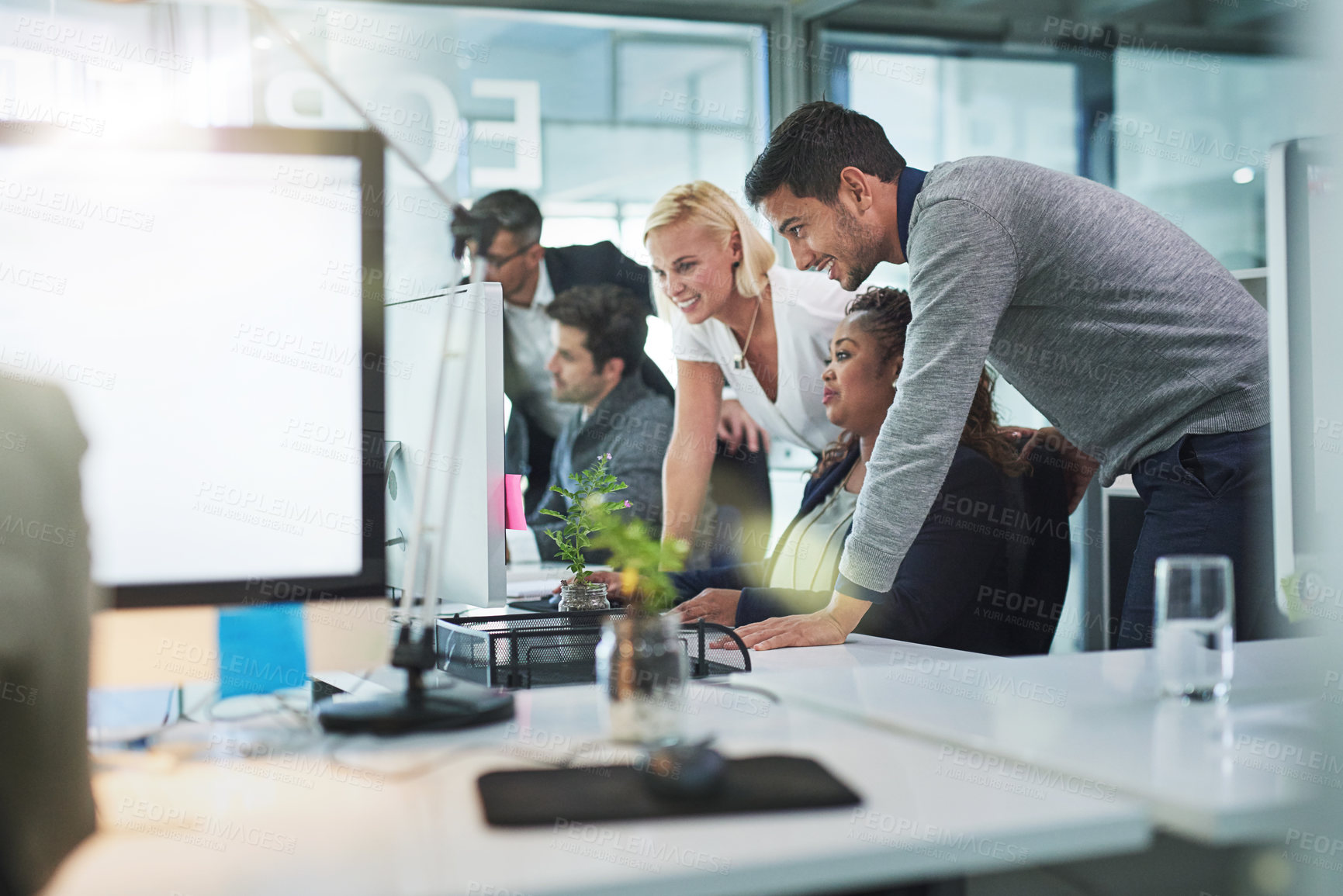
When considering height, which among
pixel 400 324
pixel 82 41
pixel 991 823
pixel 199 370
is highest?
pixel 82 41

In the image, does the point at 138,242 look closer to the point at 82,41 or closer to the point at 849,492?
the point at 849,492

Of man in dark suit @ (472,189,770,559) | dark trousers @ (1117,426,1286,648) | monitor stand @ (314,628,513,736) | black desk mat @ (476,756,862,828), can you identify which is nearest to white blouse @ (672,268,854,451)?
man in dark suit @ (472,189,770,559)

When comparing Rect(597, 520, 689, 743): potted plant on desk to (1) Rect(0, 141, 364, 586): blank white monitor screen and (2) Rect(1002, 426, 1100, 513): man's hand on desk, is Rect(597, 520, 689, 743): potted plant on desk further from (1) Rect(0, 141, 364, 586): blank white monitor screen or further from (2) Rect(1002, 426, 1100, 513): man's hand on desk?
(2) Rect(1002, 426, 1100, 513): man's hand on desk

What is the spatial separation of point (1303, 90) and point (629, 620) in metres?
0.62

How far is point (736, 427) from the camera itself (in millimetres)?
2988

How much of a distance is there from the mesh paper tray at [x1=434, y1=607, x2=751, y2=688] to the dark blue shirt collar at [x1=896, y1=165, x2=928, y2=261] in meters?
0.71

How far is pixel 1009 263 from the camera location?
161cm

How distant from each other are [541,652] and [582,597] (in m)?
0.31

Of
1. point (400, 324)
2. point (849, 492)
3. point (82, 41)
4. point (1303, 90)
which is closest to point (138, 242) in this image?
point (400, 324)

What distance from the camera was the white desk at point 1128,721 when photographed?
779mm

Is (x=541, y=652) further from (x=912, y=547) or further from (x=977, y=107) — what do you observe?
(x=977, y=107)

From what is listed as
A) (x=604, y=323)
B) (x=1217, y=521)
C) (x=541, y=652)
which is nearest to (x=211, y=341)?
(x=541, y=652)

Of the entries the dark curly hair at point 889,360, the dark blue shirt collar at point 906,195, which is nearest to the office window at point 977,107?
the dark curly hair at point 889,360

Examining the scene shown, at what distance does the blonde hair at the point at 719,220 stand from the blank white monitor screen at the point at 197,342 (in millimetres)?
1832
